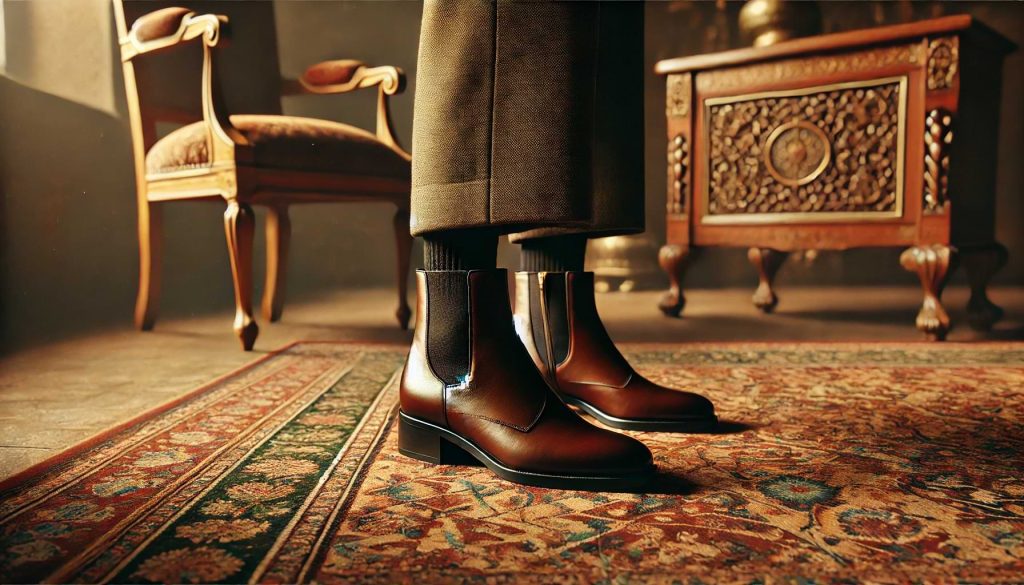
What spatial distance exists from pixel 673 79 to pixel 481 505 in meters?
1.65

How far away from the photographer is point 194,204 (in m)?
2.41

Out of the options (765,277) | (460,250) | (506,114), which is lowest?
(765,277)

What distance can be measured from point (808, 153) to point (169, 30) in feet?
4.71

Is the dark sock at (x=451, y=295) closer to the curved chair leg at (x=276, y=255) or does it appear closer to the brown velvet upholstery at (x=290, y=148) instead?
the brown velvet upholstery at (x=290, y=148)

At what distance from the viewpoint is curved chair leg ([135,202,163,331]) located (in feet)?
5.54

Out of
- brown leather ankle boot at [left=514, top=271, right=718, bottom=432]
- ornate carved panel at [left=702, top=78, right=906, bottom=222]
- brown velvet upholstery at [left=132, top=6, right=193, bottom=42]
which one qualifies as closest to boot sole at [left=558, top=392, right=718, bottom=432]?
brown leather ankle boot at [left=514, top=271, right=718, bottom=432]

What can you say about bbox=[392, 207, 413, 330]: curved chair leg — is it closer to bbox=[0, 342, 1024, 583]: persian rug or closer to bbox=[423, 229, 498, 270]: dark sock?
bbox=[0, 342, 1024, 583]: persian rug

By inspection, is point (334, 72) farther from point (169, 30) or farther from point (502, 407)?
point (502, 407)

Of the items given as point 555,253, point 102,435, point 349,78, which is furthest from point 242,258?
point 555,253

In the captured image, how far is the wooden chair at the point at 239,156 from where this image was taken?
1.43m

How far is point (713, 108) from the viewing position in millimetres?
1940

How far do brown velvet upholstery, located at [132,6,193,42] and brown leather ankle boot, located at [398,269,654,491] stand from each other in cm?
109

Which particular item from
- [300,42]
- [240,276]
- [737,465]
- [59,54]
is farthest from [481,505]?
[300,42]

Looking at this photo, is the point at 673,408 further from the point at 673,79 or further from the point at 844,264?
the point at 844,264
